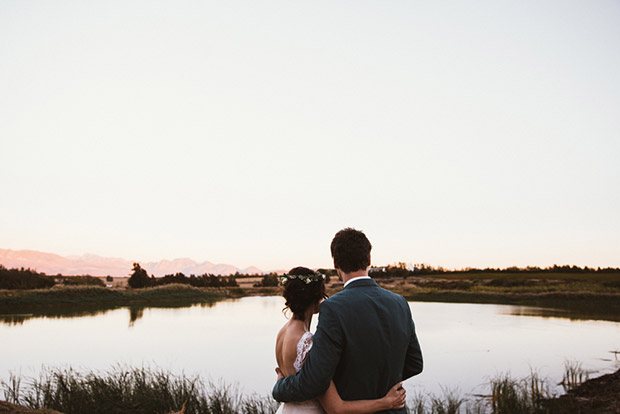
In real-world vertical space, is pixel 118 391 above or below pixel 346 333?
below

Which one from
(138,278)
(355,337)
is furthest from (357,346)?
(138,278)

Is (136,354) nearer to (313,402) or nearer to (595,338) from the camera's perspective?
(313,402)

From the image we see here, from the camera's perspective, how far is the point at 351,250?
7.29ft

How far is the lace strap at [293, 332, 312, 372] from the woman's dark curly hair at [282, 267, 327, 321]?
0.16m

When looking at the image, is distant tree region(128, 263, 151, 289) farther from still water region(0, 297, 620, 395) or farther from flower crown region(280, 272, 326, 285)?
flower crown region(280, 272, 326, 285)

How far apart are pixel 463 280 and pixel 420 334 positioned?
40018mm

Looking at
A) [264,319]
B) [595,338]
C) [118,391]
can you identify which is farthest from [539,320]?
[118,391]

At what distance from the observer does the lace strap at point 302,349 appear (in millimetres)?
2379

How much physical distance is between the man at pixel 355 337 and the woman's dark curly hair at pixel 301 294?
1.03ft

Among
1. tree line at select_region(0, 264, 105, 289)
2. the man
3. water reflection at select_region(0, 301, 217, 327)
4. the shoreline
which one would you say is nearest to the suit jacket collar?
the man

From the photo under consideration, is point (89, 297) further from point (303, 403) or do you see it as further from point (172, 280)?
point (303, 403)

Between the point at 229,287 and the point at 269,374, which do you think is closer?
the point at 269,374

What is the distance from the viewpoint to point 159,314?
29.1 meters

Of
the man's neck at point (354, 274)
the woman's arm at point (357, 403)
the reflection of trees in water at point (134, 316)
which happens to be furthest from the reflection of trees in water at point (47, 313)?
the man's neck at point (354, 274)
